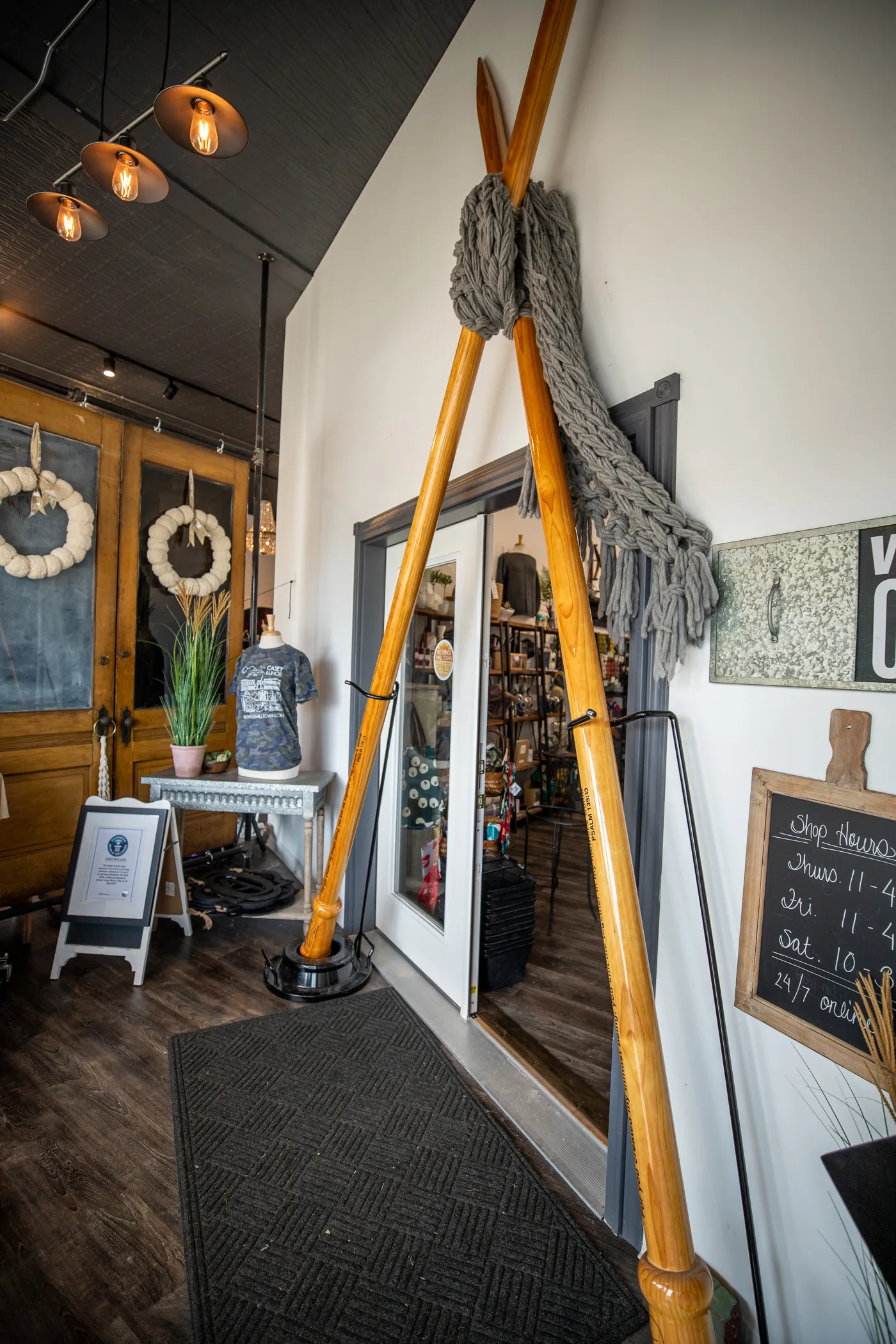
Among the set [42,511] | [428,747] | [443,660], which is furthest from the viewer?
[42,511]

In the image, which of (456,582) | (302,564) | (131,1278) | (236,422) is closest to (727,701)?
(456,582)

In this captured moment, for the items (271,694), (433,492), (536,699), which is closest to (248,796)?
(271,694)

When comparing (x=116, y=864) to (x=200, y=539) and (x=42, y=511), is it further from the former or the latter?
(x=200, y=539)

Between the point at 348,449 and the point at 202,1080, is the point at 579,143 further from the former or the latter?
the point at 202,1080

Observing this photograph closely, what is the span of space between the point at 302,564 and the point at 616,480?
8.87ft

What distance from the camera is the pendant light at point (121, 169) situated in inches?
84.4

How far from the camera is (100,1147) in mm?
1643

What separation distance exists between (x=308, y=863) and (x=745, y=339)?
2.54 m

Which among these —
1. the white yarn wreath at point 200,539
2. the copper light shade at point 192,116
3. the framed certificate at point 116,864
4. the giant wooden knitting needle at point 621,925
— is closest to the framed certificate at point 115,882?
the framed certificate at point 116,864

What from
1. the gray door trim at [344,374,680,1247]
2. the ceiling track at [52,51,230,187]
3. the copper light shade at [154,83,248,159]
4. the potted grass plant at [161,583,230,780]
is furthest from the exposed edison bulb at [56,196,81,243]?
the gray door trim at [344,374,680,1247]

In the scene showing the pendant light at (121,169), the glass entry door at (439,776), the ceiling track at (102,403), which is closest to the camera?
the pendant light at (121,169)

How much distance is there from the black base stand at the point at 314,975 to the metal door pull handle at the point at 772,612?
1943mm

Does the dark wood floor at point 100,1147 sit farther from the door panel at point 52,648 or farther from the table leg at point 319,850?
the door panel at point 52,648

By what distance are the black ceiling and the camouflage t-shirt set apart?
1883 mm
